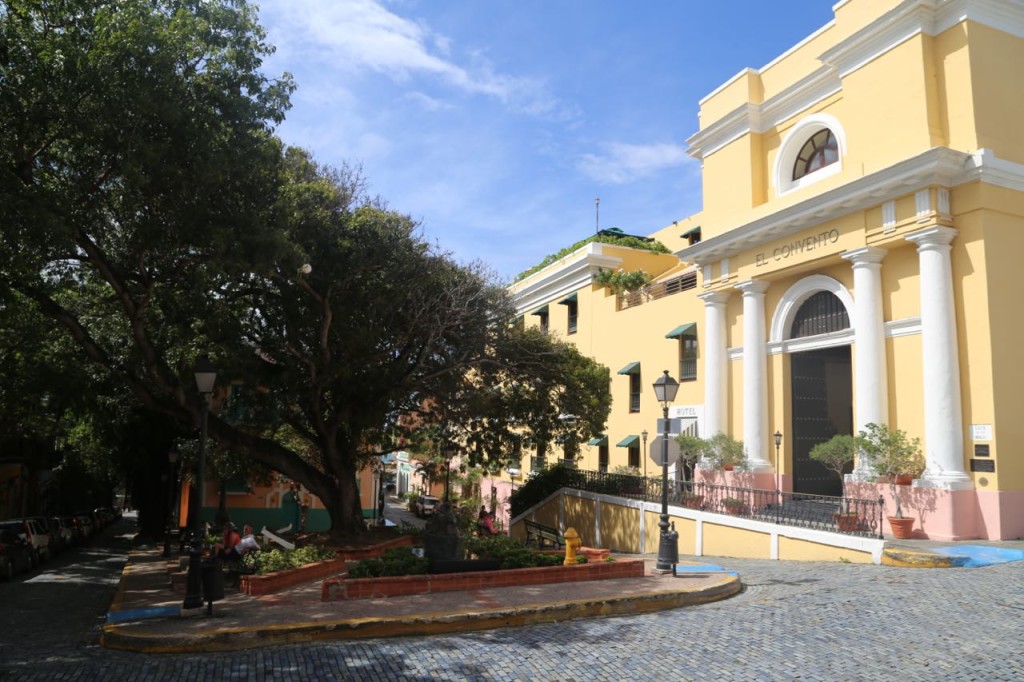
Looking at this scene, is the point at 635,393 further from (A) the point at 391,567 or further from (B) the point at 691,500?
(A) the point at 391,567

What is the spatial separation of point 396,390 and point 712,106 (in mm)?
15450

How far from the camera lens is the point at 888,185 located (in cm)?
1784

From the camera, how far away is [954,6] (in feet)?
58.4

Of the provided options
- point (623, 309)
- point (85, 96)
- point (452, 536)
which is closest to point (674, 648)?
point (452, 536)

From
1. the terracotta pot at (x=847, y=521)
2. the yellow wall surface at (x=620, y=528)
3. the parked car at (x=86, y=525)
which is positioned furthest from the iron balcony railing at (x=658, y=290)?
the parked car at (x=86, y=525)

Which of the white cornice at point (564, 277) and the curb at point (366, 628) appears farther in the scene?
the white cornice at point (564, 277)

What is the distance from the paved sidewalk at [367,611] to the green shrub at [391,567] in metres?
0.65

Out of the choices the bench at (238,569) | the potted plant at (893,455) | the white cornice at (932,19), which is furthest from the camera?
the white cornice at (932,19)

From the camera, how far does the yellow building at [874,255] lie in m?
16.6

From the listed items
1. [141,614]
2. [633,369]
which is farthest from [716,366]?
[141,614]

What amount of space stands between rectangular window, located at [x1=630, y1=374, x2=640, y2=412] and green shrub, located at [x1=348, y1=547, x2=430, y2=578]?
19.9m

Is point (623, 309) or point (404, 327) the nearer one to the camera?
point (404, 327)

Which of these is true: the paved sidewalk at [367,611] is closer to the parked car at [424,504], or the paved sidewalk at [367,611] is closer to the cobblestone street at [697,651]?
the cobblestone street at [697,651]

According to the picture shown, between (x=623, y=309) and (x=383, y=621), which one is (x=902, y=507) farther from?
(x=623, y=309)
